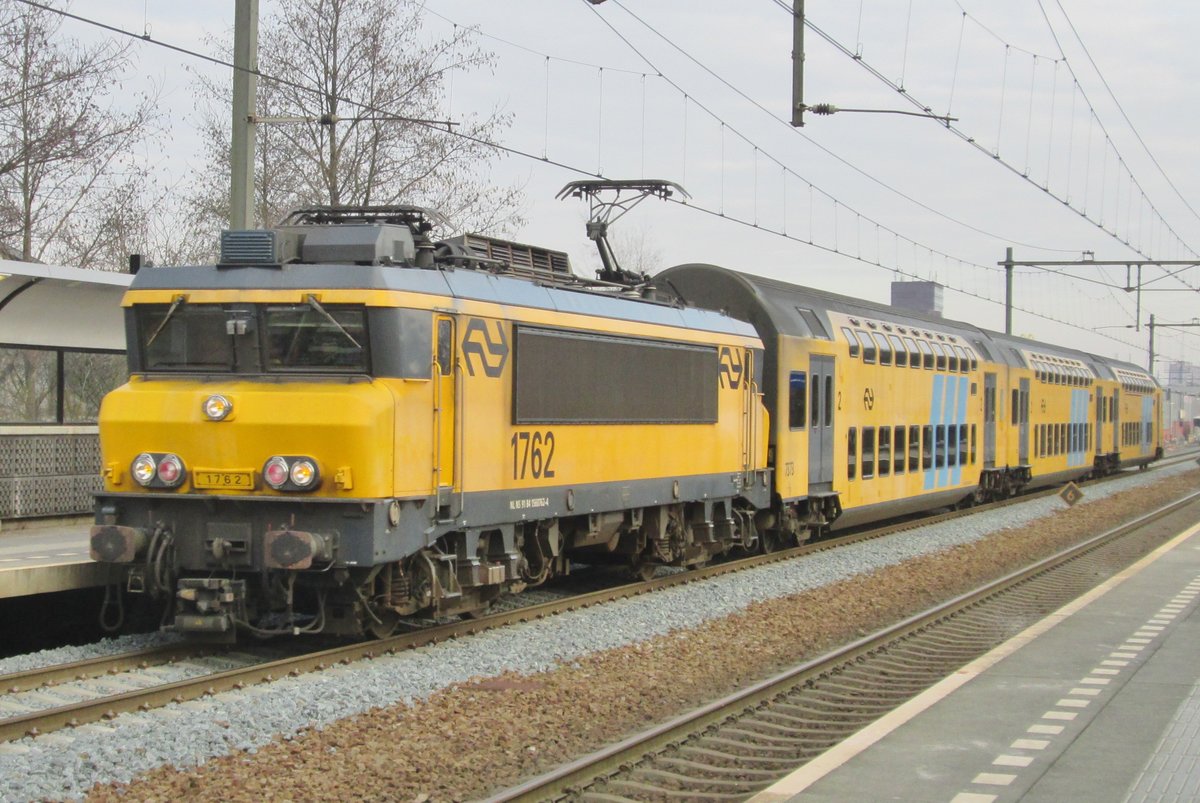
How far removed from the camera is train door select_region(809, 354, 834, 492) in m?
20.2

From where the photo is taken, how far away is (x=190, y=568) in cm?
1100

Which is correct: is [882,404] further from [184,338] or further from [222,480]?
[222,480]

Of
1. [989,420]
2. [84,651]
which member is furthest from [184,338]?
[989,420]

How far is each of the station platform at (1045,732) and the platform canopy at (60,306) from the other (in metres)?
9.53

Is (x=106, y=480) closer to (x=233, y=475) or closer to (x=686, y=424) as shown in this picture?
(x=233, y=475)

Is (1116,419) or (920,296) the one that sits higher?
(920,296)

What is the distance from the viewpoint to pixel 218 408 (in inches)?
430

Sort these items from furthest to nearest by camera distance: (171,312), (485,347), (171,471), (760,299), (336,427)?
(760,299) → (485,347) → (171,312) → (171,471) → (336,427)

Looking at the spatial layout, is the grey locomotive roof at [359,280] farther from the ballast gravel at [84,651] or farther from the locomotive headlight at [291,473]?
the ballast gravel at [84,651]

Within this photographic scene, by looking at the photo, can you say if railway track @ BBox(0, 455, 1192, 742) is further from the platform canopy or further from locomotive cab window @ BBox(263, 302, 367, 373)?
the platform canopy

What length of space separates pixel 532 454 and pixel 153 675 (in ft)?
13.5

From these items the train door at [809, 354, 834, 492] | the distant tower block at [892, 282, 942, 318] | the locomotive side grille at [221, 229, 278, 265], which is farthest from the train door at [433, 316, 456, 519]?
the distant tower block at [892, 282, 942, 318]

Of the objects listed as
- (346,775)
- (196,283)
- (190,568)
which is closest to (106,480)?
(190,568)

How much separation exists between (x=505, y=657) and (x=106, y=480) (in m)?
3.56
